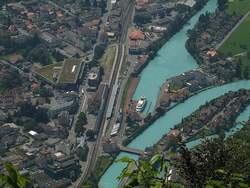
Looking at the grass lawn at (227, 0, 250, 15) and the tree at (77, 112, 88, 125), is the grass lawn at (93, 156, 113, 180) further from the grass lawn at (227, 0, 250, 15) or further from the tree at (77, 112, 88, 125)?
the grass lawn at (227, 0, 250, 15)

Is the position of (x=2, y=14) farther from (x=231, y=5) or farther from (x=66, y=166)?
(x=66, y=166)

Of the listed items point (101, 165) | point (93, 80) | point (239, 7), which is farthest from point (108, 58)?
point (101, 165)

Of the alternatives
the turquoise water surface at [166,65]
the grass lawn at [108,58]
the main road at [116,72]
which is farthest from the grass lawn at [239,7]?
the grass lawn at [108,58]

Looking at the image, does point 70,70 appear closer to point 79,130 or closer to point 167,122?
point 79,130

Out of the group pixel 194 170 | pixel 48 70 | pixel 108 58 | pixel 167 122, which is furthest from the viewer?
pixel 108 58

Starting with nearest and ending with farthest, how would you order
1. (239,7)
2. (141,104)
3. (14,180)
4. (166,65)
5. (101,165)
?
(14,180), (101,165), (141,104), (166,65), (239,7)

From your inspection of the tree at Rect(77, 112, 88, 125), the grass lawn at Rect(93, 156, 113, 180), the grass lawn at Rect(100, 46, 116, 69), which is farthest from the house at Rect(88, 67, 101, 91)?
the grass lawn at Rect(93, 156, 113, 180)
